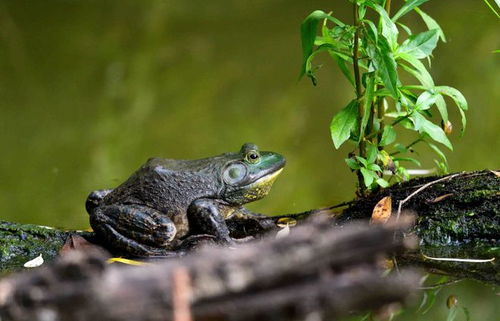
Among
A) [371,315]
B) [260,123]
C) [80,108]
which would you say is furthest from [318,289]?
[80,108]

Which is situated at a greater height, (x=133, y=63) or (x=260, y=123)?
(x=133, y=63)

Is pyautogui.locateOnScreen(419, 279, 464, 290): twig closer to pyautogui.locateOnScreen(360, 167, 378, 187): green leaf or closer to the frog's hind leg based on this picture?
pyautogui.locateOnScreen(360, 167, 378, 187): green leaf

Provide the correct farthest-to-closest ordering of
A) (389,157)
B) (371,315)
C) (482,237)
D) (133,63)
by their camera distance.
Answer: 1. (133,63)
2. (389,157)
3. (482,237)
4. (371,315)

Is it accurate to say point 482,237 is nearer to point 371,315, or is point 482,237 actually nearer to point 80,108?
point 371,315

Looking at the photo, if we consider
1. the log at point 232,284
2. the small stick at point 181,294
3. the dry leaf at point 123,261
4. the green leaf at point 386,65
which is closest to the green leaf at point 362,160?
the green leaf at point 386,65

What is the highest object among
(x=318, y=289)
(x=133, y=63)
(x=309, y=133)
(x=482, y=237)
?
(x=133, y=63)

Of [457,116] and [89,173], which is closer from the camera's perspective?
[89,173]

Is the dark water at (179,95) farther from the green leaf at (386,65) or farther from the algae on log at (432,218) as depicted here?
the green leaf at (386,65)
